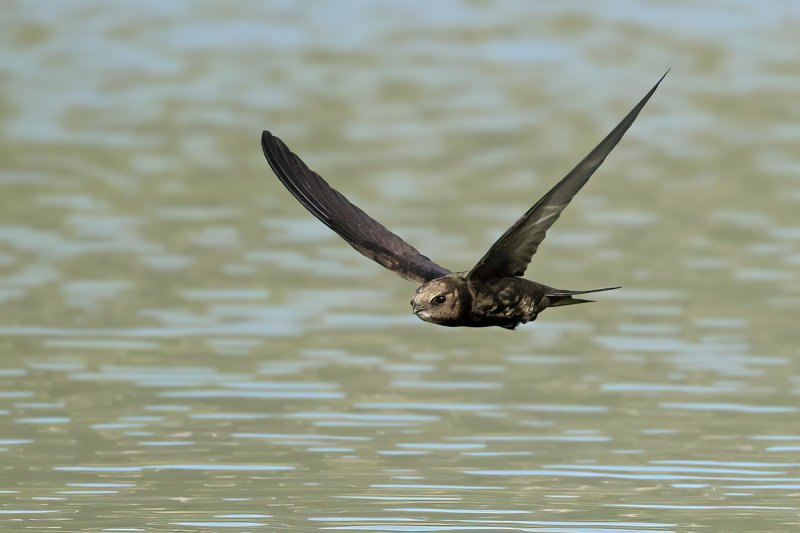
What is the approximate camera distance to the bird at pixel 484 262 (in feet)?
25.6

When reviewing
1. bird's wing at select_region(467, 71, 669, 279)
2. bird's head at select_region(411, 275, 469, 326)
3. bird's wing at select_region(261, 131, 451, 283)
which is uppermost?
bird's wing at select_region(261, 131, 451, 283)

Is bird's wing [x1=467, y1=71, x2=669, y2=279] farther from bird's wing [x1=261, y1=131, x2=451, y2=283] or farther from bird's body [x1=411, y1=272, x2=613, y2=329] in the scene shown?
bird's wing [x1=261, y1=131, x2=451, y2=283]

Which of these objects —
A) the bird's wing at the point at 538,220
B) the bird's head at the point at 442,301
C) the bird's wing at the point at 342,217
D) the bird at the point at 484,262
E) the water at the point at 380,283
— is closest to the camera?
the bird's wing at the point at 538,220

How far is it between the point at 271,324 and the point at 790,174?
1130cm

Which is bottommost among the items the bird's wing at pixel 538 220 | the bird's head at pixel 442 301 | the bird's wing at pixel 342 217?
the bird's head at pixel 442 301

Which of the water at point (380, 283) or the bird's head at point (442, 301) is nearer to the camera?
the bird's head at point (442, 301)

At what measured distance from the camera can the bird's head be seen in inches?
329

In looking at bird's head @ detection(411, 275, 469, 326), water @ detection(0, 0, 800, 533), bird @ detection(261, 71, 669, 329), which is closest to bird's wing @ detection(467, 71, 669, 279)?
bird @ detection(261, 71, 669, 329)

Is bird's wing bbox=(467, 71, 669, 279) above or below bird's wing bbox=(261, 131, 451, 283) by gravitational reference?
below

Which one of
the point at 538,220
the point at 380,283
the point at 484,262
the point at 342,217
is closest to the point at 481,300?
the point at 484,262

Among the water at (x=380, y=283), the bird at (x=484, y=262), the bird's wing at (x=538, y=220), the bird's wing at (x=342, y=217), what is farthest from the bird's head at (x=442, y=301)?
the water at (x=380, y=283)

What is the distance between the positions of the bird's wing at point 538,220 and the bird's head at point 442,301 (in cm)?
14

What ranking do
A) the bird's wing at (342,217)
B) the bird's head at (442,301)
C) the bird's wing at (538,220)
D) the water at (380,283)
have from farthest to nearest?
the water at (380,283) < the bird's wing at (342,217) < the bird's head at (442,301) < the bird's wing at (538,220)

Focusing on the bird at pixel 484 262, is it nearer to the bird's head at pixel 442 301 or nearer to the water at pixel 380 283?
the bird's head at pixel 442 301
